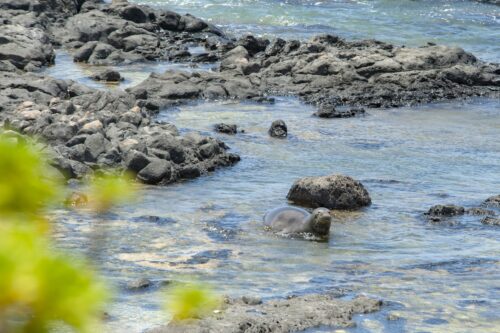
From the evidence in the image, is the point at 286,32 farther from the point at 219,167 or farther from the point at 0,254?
the point at 0,254

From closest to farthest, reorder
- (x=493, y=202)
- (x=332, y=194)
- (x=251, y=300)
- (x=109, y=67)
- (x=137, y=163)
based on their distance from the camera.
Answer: (x=251, y=300)
(x=332, y=194)
(x=493, y=202)
(x=137, y=163)
(x=109, y=67)

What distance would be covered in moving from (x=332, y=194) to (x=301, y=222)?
1459 millimetres

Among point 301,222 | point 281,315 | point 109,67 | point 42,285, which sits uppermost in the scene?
point 42,285

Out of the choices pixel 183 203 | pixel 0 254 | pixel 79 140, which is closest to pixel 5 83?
pixel 79 140

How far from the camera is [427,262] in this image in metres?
7.73

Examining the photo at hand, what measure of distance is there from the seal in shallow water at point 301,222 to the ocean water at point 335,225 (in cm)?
13

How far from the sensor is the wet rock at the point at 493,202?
10.3 meters

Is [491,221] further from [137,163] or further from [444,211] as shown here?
[137,163]

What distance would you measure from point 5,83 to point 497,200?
7.85 m

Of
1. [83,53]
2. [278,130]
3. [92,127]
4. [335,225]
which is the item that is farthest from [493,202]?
[83,53]

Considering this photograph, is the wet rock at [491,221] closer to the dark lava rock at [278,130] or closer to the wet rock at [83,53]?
the dark lava rock at [278,130]

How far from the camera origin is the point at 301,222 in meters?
8.70

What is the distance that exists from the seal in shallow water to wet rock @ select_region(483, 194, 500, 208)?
2.47 meters

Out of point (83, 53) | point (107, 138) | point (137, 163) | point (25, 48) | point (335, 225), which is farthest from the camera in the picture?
point (83, 53)
